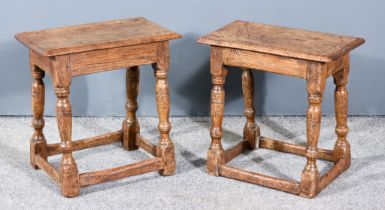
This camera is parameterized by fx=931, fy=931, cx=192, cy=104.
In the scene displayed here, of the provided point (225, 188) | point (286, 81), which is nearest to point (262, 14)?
point (286, 81)

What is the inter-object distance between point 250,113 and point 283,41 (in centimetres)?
55

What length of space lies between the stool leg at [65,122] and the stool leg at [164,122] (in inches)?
15.2

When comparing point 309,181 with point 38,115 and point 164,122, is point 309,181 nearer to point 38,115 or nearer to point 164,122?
point 164,122

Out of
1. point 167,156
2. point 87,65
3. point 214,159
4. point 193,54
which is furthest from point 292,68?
point 193,54

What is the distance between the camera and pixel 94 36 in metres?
3.62

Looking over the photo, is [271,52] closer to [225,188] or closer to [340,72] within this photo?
[340,72]

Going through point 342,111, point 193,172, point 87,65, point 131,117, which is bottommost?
point 193,172

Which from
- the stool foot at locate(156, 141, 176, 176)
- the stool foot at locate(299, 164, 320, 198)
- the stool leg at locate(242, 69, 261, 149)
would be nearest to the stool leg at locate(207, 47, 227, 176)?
the stool foot at locate(156, 141, 176, 176)

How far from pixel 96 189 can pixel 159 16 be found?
41.5 inches

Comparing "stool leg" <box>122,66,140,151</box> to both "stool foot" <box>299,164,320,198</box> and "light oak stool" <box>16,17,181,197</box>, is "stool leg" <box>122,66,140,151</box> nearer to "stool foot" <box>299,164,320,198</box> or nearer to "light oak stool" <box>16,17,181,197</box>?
"light oak stool" <box>16,17,181,197</box>

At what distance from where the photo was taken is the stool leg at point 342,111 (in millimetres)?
3721

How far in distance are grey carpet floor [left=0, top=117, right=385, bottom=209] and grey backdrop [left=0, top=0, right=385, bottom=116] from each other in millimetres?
78

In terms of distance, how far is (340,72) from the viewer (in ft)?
12.2

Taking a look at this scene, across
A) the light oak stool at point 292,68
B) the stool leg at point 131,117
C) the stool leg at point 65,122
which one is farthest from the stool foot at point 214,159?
the stool leg at point 65,122
